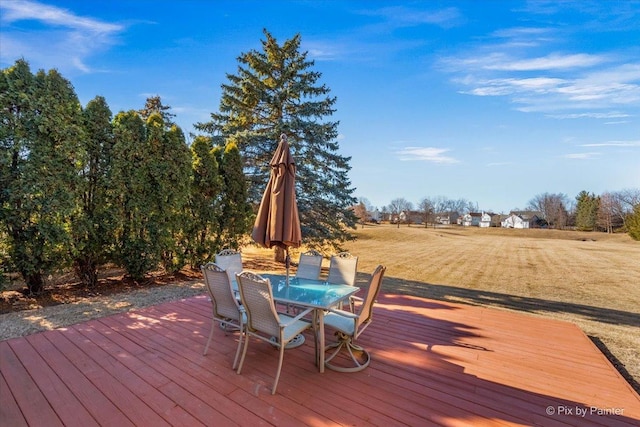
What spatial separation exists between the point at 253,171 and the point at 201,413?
11030 mm

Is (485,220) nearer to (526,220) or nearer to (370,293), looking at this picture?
(526,220)

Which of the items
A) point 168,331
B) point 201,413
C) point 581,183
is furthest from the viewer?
point 581,183

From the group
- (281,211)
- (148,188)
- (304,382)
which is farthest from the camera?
(148,188)

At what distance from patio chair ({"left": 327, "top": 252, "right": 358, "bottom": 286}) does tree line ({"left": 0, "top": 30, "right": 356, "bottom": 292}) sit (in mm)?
5287

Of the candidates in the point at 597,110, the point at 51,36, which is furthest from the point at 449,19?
the point at 51,36

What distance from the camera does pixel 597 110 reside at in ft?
35.7

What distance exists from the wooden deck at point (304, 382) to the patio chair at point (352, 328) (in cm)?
15

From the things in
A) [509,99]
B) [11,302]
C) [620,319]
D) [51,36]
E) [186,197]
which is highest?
[509,99]

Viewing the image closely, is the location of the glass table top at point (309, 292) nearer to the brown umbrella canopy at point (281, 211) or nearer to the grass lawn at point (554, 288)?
the brown umbrella canopy at point (281, 211)

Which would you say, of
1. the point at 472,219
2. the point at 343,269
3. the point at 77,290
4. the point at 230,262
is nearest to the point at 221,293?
the point at 230,262

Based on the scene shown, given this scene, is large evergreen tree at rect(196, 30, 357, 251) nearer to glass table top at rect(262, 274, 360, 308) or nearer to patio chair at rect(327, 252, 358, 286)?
patio chair at rect(327, 252, 358, 286)

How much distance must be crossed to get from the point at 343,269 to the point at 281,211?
4.75 feet

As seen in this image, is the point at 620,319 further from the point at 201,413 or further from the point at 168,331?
the point at 168,331

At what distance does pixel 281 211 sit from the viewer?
4.04 m
